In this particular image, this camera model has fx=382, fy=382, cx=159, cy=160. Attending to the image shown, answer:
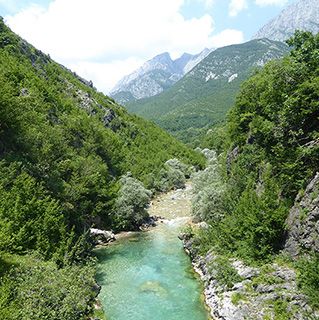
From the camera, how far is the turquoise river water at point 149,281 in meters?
27.1

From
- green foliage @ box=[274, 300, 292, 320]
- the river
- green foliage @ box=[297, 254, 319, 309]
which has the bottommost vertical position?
the river

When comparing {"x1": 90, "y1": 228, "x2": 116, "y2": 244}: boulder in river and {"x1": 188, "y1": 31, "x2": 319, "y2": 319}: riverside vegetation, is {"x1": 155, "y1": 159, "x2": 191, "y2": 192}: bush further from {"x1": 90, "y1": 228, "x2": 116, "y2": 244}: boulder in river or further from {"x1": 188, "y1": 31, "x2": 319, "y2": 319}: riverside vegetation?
{"x1": 188, "y1": 31, "x2": 319, "y2": 319}: riverside vegetation

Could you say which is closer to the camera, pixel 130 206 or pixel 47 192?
pixel 47 192

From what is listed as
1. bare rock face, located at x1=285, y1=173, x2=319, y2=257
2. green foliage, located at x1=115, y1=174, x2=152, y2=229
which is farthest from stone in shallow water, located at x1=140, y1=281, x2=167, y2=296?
green foliage, located at x1=115, y1=174, x2=152, y2=229

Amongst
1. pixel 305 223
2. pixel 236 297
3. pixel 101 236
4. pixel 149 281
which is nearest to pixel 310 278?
pixel 305 223

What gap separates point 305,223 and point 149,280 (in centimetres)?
1433

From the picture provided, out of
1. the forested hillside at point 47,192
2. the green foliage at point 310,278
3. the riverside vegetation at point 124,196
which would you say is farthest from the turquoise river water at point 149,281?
the green foliage at point 310,278

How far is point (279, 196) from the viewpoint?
1236 inches

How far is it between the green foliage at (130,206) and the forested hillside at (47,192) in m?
0.50

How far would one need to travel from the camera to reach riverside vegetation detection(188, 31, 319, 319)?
25.4m

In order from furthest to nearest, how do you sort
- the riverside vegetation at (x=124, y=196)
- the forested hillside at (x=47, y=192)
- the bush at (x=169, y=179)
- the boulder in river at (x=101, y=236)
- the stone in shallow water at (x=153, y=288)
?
the bush at (x=169, y=179), the boulder in river at (x=101, y=236), the stone in shallow water at (x=153, y=288), the riverside vegetation at (x=124, y=196), the forested hillside at (x=47, y=192)

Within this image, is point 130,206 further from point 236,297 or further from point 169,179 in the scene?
point 169,179

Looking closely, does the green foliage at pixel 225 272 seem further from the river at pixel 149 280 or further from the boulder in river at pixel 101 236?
the boulder in river at pixel 101 236

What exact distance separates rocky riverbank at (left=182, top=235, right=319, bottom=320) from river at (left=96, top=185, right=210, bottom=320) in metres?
1.36
